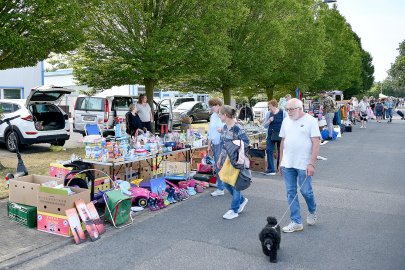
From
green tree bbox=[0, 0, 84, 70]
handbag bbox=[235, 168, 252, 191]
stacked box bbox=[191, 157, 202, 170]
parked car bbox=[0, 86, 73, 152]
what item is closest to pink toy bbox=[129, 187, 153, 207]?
handbag bbox=[235, 168, 252, 191]

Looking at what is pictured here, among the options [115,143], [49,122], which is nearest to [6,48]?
[115,143]

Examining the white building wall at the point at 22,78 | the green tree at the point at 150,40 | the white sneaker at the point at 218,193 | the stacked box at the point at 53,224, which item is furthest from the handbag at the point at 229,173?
the white building wall at the point at 22,78

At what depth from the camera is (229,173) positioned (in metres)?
6.11

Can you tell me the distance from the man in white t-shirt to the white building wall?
85.6ft

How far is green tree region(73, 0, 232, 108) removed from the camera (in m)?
12.7

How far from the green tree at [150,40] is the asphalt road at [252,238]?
20.8 feet

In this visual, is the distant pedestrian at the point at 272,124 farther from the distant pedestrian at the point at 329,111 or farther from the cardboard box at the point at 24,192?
→ the distant pedestrian at the point at 329,111

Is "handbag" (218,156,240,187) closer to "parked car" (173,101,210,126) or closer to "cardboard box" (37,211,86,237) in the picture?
"cardboard box" (37,211,86,237)

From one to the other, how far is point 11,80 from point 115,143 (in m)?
24.2

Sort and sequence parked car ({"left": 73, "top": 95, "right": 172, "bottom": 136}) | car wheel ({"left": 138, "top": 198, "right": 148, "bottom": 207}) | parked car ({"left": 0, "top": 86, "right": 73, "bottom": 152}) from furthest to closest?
parked car ({"left": 73, "top": 95, "right": 172, "bottom": 136})
parked car ({"left": 0, "top": 86, "right": 73, "bottom": 152})
car wheel ({"left": 138, "top": 198, "right": 148, "bottom": 207})

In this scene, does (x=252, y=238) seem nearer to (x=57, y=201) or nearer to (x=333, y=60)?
(x=57, y=201)

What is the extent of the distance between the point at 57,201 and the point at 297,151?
3.30m

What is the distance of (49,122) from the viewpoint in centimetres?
1335

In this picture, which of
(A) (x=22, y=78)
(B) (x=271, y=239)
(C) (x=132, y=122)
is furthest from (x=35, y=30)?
(A) (x=22, y=78)
